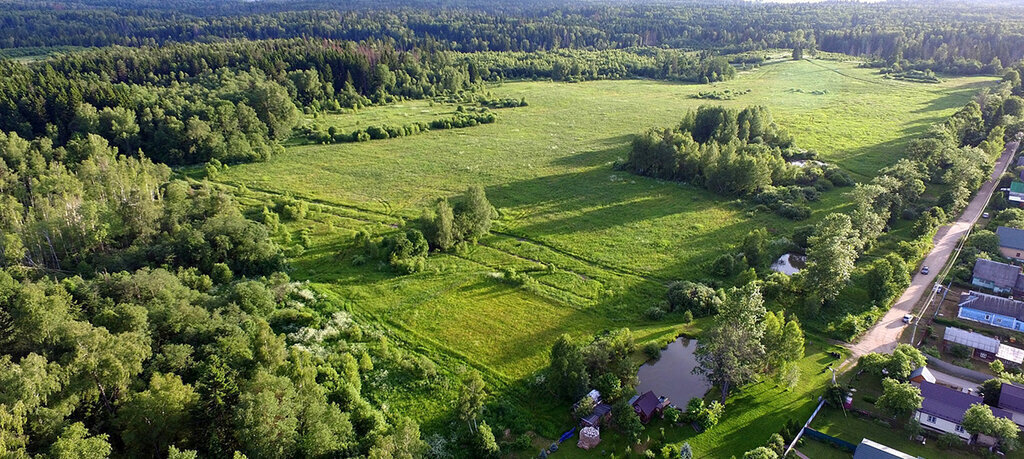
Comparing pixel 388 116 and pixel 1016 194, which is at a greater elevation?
pixel 388 116

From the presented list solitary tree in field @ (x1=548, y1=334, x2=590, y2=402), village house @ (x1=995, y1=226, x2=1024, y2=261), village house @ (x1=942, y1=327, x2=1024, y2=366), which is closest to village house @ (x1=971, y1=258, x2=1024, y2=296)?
village house @ (x1=995, y1=226, x2=1024, y2=261)

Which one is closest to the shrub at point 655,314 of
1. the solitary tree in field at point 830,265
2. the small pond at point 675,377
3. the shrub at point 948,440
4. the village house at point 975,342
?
the small pond at point 675,377

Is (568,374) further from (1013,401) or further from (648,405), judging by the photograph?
(1013,401)

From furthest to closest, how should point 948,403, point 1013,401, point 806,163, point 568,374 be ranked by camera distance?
point 806,163, point 568,374, point 1013,401, point 948,403

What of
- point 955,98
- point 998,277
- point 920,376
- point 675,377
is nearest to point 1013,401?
point 920,376

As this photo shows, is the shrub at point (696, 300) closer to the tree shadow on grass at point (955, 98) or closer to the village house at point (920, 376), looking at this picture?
the village house at point (920, 376)

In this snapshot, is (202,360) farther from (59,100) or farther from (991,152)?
(991,152)

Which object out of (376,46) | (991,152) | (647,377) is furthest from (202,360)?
(376,46)

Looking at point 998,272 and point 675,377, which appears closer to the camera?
point 675,377
